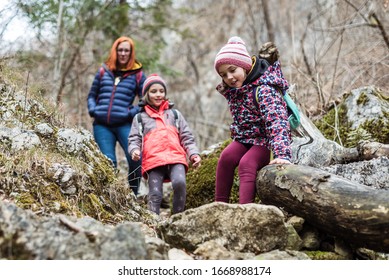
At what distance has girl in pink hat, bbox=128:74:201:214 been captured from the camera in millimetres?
4938

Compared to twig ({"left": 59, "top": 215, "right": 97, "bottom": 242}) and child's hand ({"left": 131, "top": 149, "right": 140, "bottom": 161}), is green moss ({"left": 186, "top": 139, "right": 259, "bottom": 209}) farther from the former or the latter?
twig ({"left": 59, "top": 215, "right": 97, "bottom": 242})

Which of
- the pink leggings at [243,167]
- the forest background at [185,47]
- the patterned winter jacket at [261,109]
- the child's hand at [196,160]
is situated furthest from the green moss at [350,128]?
the child's hand at [196,160]

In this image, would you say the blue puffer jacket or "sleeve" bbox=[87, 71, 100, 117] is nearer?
the blue puffer jacket

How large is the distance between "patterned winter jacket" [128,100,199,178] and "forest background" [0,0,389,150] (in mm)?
900

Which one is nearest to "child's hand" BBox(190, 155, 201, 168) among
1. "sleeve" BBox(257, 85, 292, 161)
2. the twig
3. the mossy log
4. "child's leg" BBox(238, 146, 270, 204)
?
"child's leg" BBox(238, 146, 270, 204)

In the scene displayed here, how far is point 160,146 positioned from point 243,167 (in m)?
1.29

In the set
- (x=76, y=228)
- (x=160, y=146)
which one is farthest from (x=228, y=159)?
(x=76, y=228)

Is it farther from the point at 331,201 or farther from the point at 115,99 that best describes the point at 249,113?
the point at 115,99

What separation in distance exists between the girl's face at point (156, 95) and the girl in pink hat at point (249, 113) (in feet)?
Result: 3.96

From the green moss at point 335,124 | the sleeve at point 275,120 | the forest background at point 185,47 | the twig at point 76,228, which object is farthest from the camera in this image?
the forest background at point 185,47

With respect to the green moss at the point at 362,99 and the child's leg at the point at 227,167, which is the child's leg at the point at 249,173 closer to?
the child's leg at the point at 227,167

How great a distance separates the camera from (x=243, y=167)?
13.6ft

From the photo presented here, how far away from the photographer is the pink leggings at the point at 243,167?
4.09m

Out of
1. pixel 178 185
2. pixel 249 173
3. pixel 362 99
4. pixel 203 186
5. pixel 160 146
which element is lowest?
pixel 203 186
